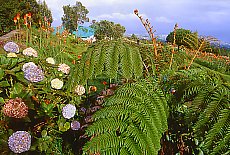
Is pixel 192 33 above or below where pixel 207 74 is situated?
above

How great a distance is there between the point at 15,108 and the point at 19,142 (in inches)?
8.9

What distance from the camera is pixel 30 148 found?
220 cm

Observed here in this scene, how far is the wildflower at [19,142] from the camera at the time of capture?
2.06 metres

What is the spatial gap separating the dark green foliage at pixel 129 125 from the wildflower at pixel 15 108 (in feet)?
2.85

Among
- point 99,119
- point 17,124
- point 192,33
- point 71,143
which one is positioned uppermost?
point 192,33

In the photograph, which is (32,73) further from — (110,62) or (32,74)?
(110,62)

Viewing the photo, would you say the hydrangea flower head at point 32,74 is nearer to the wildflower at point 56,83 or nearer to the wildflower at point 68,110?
the wildflower at point 56,83

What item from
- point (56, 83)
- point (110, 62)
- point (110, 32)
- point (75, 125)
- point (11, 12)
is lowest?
point (75, 125)

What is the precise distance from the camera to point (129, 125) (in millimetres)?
1441

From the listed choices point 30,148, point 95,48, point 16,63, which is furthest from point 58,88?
point 95,48

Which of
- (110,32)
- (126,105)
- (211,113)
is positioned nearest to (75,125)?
(110,32)

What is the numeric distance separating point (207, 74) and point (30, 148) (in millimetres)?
1181

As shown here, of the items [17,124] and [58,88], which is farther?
[58,88]

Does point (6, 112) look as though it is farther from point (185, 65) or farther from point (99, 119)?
point (185, 65)
